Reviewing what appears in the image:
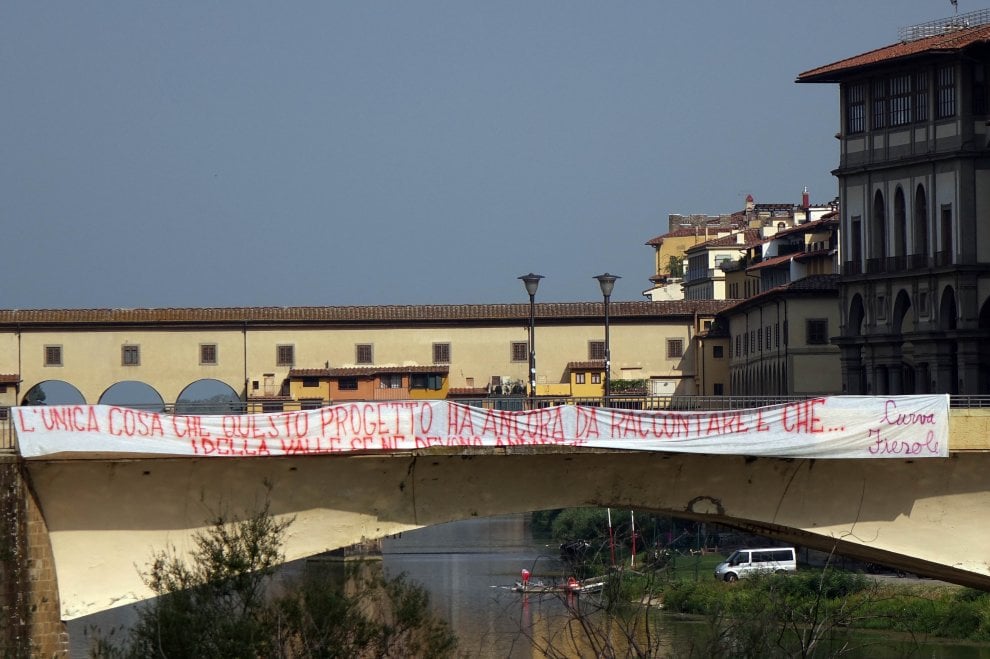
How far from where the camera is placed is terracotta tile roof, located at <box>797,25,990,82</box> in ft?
198

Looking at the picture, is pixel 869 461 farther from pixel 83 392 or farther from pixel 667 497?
pixel 83 392

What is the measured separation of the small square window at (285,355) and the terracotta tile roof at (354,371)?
0.41m

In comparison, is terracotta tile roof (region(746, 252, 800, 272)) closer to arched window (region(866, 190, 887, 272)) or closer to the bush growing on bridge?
arched window (region(866, 190, 887, 272))

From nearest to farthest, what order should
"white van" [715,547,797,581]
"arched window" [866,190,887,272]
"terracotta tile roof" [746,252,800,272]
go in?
"white van" [715,547,797,581]
"arched window" [866,190,887,272]
"terracotta tile roof" [746,252,800,272]

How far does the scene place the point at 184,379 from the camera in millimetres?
72688

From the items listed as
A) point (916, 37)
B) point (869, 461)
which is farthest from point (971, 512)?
point (916, 37)

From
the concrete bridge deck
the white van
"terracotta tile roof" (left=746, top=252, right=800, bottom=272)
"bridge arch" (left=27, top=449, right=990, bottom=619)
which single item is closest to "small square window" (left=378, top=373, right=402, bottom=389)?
the white van

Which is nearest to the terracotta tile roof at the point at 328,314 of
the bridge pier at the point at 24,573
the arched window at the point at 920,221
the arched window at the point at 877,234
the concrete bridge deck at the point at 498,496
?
the arched window at the point at 877,234

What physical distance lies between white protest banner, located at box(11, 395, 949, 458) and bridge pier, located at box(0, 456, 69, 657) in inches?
31.1

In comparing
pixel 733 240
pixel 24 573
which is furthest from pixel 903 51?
pixel 733 240

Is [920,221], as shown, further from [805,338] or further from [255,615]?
[255,615]

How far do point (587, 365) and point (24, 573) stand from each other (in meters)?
48.0

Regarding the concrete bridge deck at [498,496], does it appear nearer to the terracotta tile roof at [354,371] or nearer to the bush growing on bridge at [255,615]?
the bush growing on bridge at [255,615]

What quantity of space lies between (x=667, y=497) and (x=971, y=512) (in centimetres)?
552
